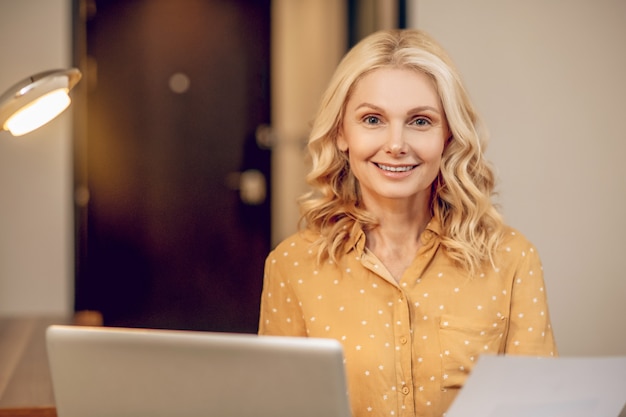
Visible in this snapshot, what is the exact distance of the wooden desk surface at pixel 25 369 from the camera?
146 cm

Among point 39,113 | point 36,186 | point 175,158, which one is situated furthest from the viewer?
point 175,158

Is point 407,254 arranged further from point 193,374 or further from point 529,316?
point 193,374

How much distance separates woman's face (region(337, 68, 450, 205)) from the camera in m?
1.45

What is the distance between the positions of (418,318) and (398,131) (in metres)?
0.32

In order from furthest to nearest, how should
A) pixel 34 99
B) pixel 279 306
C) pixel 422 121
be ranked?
pixel 279 306 → pixel 422 121 → pixel 34 99

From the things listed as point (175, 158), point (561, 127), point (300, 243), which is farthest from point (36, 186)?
point (300, 243)

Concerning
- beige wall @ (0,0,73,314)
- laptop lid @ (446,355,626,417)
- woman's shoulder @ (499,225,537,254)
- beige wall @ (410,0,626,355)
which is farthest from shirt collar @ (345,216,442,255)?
beige wall @ (0,0,73,314)

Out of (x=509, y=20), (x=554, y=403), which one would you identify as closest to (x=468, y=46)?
(x=509, y=20)

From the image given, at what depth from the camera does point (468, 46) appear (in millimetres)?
3383

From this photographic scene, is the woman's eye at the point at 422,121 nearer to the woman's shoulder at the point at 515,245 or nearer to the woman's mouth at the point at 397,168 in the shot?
the woman's mouth at the point at 397,168

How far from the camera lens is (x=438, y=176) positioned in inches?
62.2

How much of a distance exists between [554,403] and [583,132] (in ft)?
8.26

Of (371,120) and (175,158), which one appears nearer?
(371,120)

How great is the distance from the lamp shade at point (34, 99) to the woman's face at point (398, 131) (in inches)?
18.7
